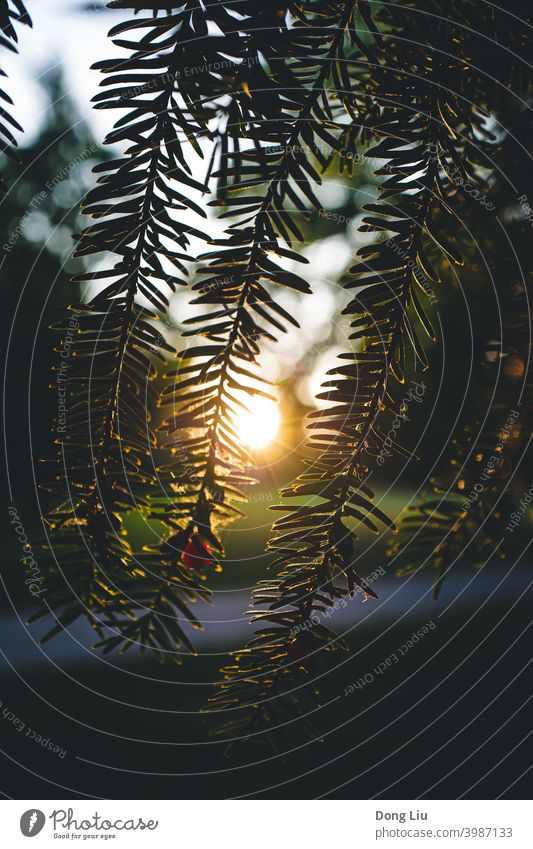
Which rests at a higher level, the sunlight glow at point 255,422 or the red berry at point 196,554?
the sunlight glow at point 255,422

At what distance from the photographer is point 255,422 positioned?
1.11 feet

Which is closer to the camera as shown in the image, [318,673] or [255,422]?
[255,422]

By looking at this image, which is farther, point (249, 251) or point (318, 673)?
point (318, 673)

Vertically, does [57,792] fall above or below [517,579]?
below

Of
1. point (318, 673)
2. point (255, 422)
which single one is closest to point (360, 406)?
point (255, 422)

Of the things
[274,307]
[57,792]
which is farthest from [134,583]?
[57,792]

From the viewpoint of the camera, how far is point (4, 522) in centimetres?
372

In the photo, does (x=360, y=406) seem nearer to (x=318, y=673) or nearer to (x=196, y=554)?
(x=196, y=554)

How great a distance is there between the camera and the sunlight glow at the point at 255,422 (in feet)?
1.05

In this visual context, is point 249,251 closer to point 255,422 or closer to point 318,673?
point 255,422

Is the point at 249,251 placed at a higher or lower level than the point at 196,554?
higher

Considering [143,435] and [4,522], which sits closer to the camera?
[143,435]
